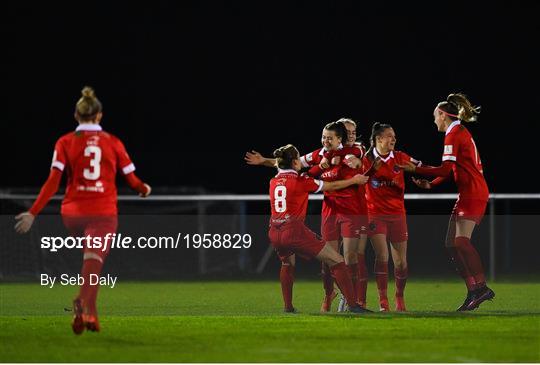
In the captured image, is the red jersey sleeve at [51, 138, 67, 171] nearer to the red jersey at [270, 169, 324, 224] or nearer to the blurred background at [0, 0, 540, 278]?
the red jersey at [270, 169, 324, 224]

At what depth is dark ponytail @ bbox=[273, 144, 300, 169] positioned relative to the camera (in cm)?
970

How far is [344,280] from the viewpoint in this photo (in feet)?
31.8

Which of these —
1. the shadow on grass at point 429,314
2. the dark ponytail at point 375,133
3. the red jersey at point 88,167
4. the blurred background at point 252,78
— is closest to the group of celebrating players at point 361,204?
the dark ponytail at point 375,133

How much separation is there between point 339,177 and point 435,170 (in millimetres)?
858

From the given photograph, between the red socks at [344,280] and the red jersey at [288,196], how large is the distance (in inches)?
21.2

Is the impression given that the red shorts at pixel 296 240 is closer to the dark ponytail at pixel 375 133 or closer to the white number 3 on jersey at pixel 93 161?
the dark ponytail at pixel 375 133

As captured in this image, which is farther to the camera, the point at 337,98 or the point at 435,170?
the point at 337,98

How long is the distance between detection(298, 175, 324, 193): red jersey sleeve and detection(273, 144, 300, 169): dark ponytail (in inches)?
6.6

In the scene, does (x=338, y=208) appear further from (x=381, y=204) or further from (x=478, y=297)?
(x=478, y=297)

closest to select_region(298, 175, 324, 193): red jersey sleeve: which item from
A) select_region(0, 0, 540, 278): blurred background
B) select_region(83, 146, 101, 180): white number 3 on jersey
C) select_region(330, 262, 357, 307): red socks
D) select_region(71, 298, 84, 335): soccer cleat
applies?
select_region(330, 262, 357, 307): red socks

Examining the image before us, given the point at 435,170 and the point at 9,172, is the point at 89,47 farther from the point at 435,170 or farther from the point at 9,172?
the point at 435,170

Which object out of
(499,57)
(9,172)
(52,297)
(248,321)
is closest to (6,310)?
(52,297)

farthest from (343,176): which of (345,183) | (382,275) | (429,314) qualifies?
(429,314)

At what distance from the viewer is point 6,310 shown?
421 inches
